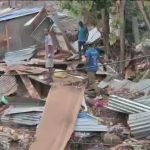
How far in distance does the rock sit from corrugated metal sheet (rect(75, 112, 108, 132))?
325 mm

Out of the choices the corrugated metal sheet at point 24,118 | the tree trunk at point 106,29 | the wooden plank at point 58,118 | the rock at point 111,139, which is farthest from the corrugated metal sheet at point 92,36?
the rock at point 111,139

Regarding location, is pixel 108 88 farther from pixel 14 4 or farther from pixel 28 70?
pixel 14 4

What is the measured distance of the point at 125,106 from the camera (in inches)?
441

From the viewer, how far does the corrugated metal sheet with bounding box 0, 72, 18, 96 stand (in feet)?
46.2

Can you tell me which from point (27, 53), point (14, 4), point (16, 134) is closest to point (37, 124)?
point (16, 134)

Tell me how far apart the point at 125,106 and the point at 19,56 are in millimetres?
7621

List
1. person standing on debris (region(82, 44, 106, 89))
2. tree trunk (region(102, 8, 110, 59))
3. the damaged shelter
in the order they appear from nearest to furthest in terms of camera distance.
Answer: person standing on debris (region(82, 44, 106, 89))
tree trunk (region(102, 8, 110, 59))
the damaged shelter

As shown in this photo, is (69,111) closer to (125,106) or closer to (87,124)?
(87,124)

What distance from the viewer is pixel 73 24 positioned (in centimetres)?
2180

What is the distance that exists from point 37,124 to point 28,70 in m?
3.76

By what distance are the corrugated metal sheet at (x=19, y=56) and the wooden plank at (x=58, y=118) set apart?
18.4 feet

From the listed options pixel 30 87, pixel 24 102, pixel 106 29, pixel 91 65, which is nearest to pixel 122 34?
pixel 106 29

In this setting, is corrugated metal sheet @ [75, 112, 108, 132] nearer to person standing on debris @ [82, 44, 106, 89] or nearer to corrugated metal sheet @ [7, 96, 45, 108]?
corrugated metal sheet @ [7, 96, 45, 108]

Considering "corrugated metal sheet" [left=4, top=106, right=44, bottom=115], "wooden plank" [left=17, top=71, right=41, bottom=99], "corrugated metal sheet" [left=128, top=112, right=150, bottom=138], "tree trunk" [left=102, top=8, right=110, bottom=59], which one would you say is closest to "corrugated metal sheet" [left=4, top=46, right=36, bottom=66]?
"tree trunk" [left=102, top=8, right=110, bottom=59]
